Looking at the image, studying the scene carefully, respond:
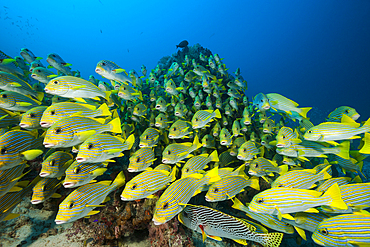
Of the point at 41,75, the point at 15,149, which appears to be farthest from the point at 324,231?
the point at 41,75

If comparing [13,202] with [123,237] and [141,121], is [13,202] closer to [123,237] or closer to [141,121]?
[123,237]

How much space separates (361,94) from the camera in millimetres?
51562

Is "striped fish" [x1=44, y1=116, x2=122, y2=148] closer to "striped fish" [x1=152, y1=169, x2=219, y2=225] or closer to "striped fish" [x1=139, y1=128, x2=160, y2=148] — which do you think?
"striped fish" [x1=139, y1=128, x2=160, y2=148]

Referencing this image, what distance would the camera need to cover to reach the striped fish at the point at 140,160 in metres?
2.63

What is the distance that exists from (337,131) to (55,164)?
496 cm

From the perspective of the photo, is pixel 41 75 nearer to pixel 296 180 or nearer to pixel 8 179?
pixel 8 179

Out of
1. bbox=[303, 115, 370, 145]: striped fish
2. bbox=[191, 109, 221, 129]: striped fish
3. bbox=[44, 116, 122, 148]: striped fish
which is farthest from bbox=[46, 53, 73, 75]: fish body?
bbox=[303, 115, 370, 145]: striped fish

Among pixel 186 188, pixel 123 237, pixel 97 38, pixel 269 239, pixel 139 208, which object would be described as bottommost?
pixel 123 237

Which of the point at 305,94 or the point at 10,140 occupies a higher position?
the point at 305,94

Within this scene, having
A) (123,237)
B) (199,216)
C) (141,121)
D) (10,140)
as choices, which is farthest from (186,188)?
(141,121)

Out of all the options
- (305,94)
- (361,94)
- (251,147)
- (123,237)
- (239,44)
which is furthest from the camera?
(239,44)

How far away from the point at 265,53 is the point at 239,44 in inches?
989

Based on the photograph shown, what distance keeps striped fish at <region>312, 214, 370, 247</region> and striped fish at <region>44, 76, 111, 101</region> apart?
395 centimetres

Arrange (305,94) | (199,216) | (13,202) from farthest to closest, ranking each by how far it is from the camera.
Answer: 1. (305,94)
2. (13,202)
3. (199,216)
